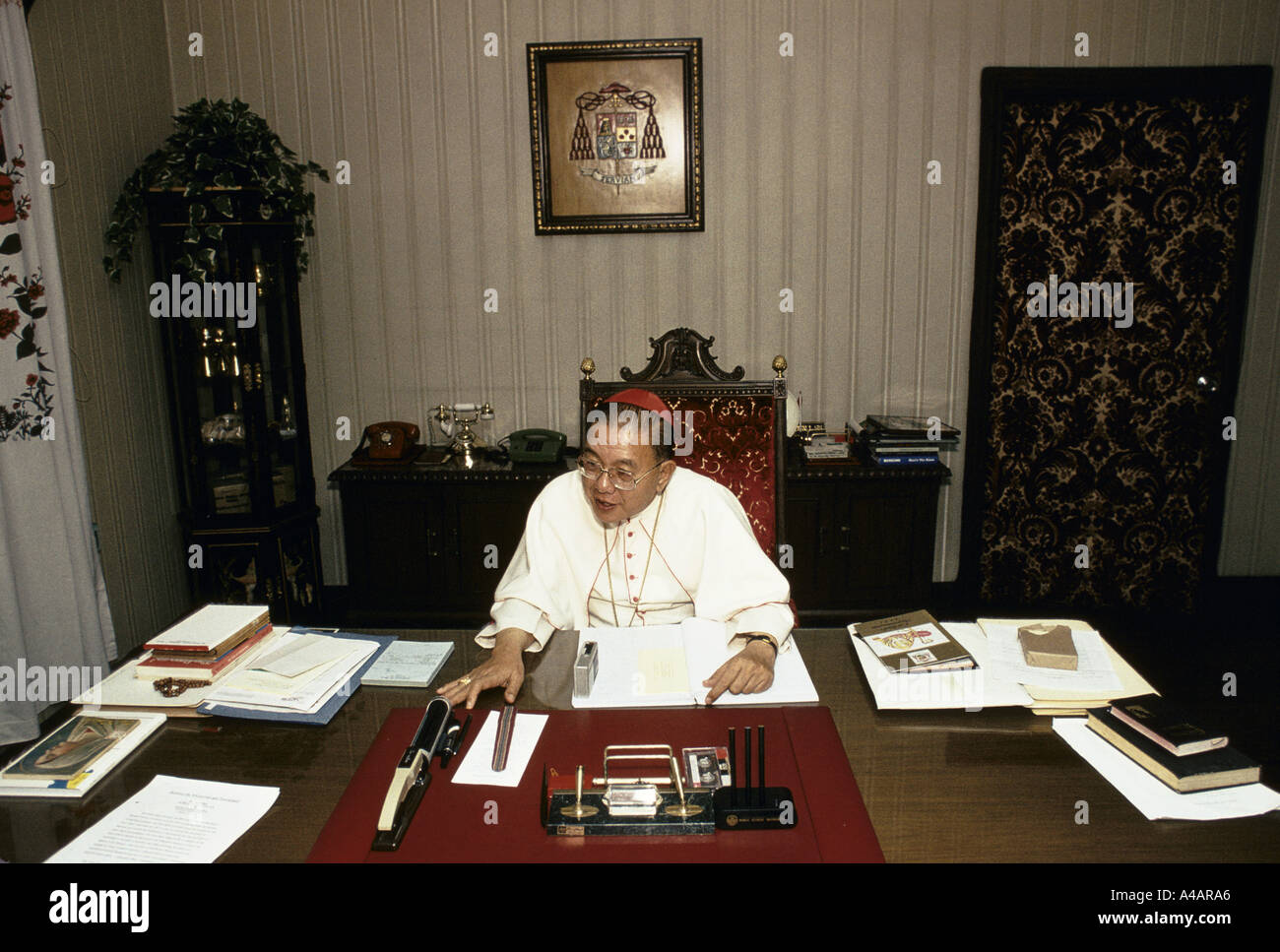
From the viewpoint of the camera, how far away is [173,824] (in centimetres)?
122

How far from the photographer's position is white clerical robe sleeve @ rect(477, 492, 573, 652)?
1.87 metres

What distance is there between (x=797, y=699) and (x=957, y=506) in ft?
9.28

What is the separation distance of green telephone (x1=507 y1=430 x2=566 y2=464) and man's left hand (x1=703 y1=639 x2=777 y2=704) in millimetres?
2164

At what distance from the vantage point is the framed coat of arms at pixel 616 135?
3.68 metres

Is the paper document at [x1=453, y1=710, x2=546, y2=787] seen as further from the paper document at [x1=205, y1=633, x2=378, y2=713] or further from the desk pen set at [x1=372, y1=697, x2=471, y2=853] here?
the paper document at [x1=205, y1=633, x2=378, y2=713]

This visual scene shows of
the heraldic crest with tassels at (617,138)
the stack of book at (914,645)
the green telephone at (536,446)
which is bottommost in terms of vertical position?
the stack of book at (914,645)

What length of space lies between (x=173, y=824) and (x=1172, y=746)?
1.51m

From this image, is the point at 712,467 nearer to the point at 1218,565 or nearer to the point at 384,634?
the point at 384,634

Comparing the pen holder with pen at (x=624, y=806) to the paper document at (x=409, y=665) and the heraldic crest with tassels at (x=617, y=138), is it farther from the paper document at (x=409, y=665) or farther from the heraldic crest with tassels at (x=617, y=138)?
the heraldic crest with tassels at (x=617, y=138)

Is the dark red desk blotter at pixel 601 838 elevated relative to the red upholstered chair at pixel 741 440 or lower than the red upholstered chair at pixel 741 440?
lower

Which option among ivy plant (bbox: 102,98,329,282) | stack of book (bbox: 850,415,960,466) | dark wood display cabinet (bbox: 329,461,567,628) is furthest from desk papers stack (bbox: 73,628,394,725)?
stack of book (bbox: 850,415,960,466)

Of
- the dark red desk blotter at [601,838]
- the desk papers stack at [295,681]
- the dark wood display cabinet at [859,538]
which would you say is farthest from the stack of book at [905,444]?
the desk papers stack at [295,681]

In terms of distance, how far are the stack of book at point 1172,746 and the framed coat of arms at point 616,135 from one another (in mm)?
2894
